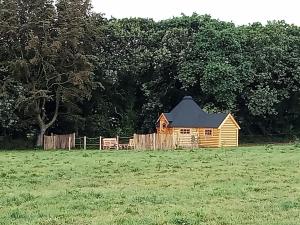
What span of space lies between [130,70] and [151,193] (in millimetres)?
37935

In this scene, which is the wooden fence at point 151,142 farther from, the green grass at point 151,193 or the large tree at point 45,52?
the green grass at point 151,193

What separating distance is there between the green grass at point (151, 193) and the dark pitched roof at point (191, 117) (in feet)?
73.8

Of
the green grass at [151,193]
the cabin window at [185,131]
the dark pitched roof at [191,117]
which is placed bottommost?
the green grass at [151,193]

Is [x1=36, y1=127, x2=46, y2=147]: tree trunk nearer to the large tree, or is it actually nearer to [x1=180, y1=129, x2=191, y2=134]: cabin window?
the large tree

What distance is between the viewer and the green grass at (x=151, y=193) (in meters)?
12.2

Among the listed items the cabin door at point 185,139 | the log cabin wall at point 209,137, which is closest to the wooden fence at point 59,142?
the cabin door at point 185,139

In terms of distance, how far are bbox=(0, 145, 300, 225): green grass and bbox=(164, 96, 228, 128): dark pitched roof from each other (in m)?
22.5

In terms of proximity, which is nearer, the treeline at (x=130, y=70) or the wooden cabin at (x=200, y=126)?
the treeline at (x=130, y=70)

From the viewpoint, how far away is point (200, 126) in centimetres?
4884

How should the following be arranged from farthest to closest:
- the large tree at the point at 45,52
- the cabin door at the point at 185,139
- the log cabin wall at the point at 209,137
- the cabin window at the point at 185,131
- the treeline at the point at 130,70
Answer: the cabin window at the point at 185,131 → the log cabin wall at the point at 209,137 → the treeline at the point at 130,70 → the large tree at the point at 45,52 → the cabin door at the point at 185,139

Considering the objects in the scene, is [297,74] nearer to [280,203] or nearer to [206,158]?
[206,158]

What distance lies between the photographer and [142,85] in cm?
5550

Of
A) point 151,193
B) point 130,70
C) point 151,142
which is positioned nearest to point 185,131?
point 151,142

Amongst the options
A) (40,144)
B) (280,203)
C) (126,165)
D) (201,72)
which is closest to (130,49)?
(201,72)
